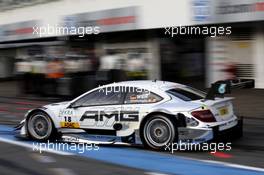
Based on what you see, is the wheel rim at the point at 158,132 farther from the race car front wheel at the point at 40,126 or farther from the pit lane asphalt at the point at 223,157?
the race car front wheel at the point at 40,126

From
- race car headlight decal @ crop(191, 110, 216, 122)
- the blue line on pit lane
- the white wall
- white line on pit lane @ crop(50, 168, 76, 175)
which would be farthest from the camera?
the white wall

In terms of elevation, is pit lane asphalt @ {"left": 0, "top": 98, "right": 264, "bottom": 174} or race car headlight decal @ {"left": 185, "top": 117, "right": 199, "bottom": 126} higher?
race car headlight decal @ {"left": 185, "top": 117, "right": 199, "bottom": 126}

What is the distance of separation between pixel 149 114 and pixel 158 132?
1.12 feet

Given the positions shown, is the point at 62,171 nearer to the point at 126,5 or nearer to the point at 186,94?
the point at 186,94

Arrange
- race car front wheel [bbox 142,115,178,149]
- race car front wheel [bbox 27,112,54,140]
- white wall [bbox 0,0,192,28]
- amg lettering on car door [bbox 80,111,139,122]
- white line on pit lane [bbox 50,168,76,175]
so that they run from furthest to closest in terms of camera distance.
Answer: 1. white wall [bbox 0,0,192,28]
2. race car front wheel [bbox 27,112,54,140]
3. amg lettering on car door [bbox 80,111,139,122]
4. race car front wheel [bbox 142,115,178,149]
5. white line on pit lane [bbox 50,168,76,175]

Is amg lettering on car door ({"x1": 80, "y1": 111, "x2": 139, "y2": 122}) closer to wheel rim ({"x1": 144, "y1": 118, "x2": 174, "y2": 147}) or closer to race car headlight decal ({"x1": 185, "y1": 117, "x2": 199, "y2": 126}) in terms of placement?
wheel rim ({"x1": 144, "y1": 118, "x2": 174, "y2": 147})

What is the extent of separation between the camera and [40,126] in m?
Answer: 10.1

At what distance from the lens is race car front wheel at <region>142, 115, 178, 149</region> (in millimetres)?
8547

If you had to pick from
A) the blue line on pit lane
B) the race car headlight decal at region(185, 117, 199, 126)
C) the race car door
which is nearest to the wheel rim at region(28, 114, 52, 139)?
the race car door

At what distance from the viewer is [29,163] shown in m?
8.33

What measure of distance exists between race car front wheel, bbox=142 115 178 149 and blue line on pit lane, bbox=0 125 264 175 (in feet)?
0.57

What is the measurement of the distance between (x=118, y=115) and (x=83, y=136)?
34.2 inches

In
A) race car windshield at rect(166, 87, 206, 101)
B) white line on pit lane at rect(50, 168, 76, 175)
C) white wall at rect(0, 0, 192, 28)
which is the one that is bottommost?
white line on pit lane at rect(50, 168, 76, 175)

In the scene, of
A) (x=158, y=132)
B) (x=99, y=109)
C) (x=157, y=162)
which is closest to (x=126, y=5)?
(x=99, y=109)
